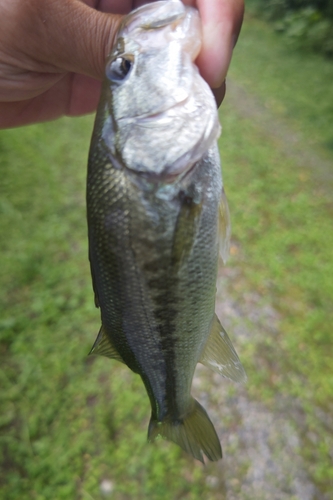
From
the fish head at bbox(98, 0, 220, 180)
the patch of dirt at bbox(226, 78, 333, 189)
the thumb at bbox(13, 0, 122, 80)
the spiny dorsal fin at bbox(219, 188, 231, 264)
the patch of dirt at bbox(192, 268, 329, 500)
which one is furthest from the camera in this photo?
the patch of dirt at bbox(226, 78, 333, 189)

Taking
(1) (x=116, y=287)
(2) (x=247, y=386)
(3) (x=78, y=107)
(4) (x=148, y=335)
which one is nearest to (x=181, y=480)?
(2) (x=247, y=386)

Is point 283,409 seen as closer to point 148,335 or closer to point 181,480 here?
point 181,480

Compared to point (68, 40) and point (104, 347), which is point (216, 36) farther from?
point (104, 347)

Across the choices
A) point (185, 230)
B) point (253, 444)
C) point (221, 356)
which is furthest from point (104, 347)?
point (253, 444)

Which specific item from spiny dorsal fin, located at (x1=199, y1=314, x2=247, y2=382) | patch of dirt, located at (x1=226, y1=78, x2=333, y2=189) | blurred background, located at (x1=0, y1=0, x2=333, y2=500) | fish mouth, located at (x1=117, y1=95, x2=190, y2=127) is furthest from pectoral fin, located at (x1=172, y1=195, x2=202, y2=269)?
patch of dirt, located at (x1=226, y1=78, x2=333, y2=189)

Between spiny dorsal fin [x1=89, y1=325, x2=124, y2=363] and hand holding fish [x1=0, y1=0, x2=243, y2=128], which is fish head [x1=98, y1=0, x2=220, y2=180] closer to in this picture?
hand holding fish [x1=0, y1=0, x2=243, y2=128]

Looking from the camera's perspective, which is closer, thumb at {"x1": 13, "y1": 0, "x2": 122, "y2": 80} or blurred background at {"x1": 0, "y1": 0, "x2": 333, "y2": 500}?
thumb at {"x1": 13, "y1": 0, "x2": 122, "y2": 80}

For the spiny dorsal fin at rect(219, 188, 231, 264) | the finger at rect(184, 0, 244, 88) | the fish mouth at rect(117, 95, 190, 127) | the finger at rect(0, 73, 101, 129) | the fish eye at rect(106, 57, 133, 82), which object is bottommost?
the finger at rect(0, 73, 101, 129)
